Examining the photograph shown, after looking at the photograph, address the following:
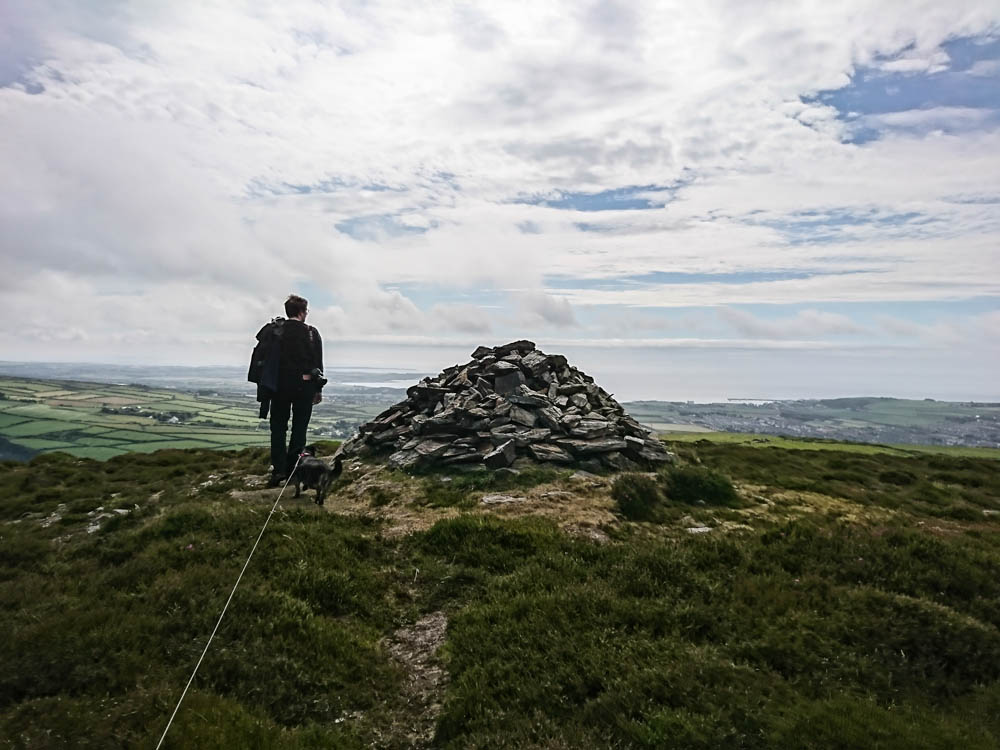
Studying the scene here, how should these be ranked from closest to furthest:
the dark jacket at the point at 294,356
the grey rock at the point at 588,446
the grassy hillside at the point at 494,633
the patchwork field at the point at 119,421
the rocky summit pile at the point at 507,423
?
1. the grassy hillside at the point at 494,633
2. the dark jacket at the point at 294,356
3. the rocky summit pile at the point at 507,423
4. the grey rock at the point at 588,446
5. the patchwork field at the point at 119,421

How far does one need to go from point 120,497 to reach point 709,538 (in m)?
19.0

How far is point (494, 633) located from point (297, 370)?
9950 mm

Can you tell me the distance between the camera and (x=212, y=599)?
8359 millimetres

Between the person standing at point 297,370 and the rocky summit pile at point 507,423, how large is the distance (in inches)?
176

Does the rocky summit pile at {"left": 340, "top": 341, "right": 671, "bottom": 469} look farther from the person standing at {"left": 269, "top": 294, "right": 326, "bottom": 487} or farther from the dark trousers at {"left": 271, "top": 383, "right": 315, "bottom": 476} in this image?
the person standing at {"left": 269, "top": 294, "right": 326, "bottom": 487}

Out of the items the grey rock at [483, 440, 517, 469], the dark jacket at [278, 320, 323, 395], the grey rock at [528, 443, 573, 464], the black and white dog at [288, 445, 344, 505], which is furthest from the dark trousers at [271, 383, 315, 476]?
the grey rock at [528, 443, 573, 464]

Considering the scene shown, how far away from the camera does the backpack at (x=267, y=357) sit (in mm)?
14766

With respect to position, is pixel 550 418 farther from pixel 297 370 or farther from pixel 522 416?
pixel 297 370

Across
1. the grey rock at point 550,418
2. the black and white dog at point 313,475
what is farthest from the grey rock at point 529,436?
the black and white dog at point 313,475

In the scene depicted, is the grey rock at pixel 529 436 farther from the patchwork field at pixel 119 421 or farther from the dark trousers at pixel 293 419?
the patchwork field at pixel 119 421

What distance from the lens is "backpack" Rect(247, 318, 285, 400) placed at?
14.8 metres

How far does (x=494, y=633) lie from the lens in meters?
8.12

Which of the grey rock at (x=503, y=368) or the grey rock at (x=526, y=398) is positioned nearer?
the grey rock at (x=526, y=398)

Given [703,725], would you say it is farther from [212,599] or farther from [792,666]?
[212,599]
